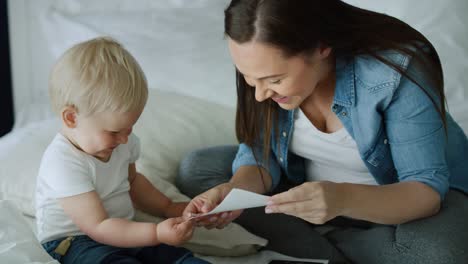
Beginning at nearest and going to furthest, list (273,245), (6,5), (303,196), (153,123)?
(303,196) < (273,245) < (153,123) < (6,5)

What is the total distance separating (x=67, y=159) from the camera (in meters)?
1.31

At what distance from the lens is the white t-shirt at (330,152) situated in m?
1.50

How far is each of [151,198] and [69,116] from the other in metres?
0.33

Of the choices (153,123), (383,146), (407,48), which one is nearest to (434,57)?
(407,48)

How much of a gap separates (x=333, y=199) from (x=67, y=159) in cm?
53

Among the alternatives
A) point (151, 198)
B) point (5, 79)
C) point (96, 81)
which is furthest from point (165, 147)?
point (5, 79)

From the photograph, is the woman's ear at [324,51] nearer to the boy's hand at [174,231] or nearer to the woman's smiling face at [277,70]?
the woman's smiling face at [277,70]

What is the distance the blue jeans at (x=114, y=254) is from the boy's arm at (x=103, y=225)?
2 centimetres

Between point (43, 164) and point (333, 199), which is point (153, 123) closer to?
point (43, 164)

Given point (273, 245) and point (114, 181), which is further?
point (273, 245)

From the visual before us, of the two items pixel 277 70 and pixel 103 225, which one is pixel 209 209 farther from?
pixel 277 70

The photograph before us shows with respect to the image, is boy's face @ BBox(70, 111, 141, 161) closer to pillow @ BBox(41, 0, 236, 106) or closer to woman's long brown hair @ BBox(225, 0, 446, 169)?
woman's long brown hair @ BBox(225, 0, 446, 169)

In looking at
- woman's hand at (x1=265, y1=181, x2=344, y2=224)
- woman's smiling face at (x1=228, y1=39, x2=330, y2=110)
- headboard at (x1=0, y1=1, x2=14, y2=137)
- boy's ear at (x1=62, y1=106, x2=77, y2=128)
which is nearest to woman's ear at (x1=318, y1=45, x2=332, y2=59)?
woman's smiling face at (x1=228, y1=39, x2=330, y2=110)

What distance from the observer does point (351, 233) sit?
1537mm
